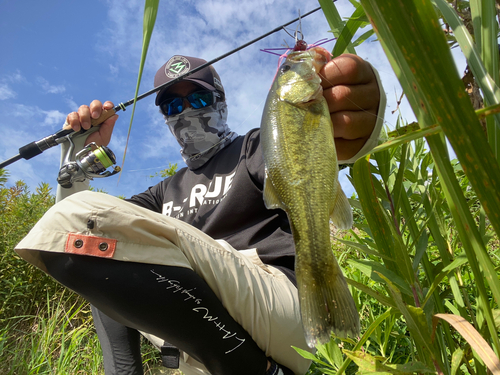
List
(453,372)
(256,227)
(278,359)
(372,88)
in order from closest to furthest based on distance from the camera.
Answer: (453,372) → (372,88) → (278,359) → (256,227)

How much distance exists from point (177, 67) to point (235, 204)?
71.6 inches

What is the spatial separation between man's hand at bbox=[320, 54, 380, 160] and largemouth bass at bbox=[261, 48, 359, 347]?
0.08 meters

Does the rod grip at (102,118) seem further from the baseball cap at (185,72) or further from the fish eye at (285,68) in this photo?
the fish eye at (285,68)

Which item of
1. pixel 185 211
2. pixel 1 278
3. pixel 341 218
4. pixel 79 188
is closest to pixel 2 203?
pixel 1 278

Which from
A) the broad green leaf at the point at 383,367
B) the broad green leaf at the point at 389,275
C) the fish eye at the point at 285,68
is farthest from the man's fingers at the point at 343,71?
the broad green leaf at the point at 383,367

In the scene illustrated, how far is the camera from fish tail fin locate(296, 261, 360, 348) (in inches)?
30.9

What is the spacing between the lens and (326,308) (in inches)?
32.3

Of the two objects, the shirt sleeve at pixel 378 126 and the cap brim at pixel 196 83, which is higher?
the cap brim at pixel 196 83

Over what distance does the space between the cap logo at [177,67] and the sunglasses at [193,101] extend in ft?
0.84

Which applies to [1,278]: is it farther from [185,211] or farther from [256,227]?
[256,227]

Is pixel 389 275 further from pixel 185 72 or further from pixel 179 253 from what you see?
pixel 185 72

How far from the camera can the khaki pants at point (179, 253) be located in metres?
1.32

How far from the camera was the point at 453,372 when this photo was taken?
740 millimetres

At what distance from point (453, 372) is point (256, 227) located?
1.36 meters
